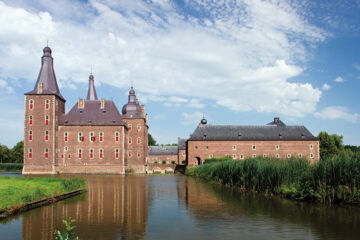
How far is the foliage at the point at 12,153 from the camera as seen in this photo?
77312 mm

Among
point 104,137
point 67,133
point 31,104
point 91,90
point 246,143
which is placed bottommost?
point 246,143

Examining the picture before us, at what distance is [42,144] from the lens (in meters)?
42.5

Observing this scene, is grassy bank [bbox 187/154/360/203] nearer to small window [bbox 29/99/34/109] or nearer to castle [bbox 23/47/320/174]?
castle [bbox 23/47/320/174]

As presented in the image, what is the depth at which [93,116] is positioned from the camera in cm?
4550

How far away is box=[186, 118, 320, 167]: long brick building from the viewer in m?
50.2

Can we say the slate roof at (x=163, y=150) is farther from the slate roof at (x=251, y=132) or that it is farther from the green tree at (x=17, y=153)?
the green tree at (x=17, y=153)

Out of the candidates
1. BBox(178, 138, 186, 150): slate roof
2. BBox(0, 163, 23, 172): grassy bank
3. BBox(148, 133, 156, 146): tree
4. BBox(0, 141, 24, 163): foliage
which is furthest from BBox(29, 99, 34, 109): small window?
BBox(148, 133, 156, 146): tree

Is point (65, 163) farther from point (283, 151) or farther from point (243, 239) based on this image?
point (243, 239)

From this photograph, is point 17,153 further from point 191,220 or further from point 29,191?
point 191,220

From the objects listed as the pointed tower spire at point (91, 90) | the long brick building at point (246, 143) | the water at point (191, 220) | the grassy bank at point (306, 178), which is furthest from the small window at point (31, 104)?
the water at point (191, 220)

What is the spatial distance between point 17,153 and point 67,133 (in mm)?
39837

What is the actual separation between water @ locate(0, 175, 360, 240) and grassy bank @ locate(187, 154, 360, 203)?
627 millimetres

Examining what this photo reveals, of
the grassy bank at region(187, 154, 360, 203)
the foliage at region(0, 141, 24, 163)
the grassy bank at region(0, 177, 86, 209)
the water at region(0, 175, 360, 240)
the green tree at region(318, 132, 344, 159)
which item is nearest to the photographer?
the water at region(0, 175, 360, 240)

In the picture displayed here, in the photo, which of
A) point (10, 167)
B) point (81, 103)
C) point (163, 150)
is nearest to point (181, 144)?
point (163, 150)
